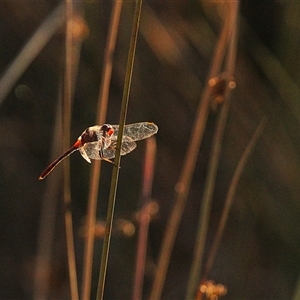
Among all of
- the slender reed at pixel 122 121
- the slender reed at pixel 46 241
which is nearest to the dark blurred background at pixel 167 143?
the slender reed at pixel 46 241

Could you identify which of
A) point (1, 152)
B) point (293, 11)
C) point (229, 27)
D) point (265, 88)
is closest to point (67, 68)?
point (229, 27)

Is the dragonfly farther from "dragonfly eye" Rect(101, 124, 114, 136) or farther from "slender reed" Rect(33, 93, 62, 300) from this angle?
"slender reed" Rect(33, 93, 62, 300)

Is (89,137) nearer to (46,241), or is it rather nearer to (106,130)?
(106,130)

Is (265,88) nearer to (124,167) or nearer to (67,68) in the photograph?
(124,167)

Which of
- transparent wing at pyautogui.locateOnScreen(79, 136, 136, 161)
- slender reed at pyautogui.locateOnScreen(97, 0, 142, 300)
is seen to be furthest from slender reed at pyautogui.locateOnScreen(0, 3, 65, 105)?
slender reed at pyautogui.locateOnScreen(97, 0, 142, 300)

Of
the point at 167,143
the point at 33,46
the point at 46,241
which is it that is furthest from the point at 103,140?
the point at 167,143
